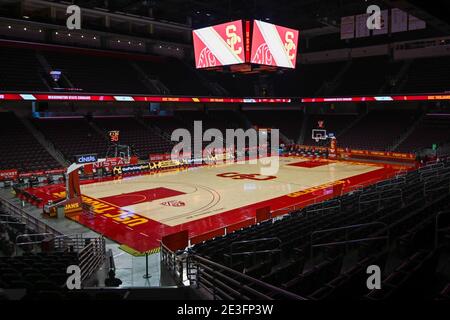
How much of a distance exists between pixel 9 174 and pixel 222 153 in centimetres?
1815

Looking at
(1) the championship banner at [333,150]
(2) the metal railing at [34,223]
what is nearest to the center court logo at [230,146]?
(1) the championship banner at [333,150]

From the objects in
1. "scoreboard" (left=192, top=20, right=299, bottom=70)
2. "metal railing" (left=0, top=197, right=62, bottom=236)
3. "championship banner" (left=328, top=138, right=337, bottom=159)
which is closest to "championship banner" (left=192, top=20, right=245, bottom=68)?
"scoreboard" (left=192, top=20, right=299, bottom=70)

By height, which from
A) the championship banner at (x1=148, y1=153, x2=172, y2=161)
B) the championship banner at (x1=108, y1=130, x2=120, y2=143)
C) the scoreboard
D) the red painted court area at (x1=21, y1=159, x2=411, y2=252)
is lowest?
the red painted court area at (x1=21, y1=159, x2=411, y2=252)

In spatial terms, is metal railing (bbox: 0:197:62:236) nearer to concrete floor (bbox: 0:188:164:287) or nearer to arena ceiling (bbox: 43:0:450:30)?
concrete floor (bbox: 0:188:164:287)

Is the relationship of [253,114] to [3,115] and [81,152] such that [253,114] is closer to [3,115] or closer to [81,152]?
[81,152]

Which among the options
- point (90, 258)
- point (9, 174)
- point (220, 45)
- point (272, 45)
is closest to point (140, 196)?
point (220, 45)

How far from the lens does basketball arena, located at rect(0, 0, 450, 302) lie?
23.3ft

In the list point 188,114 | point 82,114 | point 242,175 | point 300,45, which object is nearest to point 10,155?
point 82,114

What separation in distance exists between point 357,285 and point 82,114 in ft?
113

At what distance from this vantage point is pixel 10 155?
89.9 ft

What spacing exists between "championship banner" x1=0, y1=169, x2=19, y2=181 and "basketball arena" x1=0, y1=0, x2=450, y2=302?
0.12 meters

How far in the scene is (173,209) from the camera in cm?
1916

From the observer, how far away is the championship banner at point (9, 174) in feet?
82.1

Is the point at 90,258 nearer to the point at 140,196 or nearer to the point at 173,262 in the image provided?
the point at 173,262
